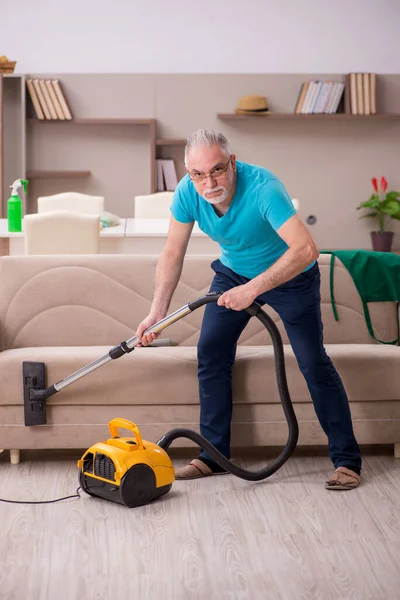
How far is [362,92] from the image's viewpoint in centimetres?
728

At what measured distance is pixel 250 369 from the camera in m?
2.98

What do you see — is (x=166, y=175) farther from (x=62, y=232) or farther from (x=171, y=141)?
(x=62, y=232)

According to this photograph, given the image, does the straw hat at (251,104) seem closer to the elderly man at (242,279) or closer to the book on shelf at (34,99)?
the book on shelf at (34,99)

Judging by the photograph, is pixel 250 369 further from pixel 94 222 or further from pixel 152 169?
pixel 152 169

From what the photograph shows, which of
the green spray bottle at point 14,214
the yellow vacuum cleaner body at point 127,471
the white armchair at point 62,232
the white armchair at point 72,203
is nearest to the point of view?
the yellow vacuum cleaner body at point 127,471

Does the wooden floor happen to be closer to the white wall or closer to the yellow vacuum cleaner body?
the yellow vacuum cleaner body

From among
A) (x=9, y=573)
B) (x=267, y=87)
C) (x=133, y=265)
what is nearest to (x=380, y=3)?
(x=267, y=87)

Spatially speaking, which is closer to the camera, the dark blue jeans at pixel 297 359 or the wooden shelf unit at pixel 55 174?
→ the dark blue jeans at pixel 297 359

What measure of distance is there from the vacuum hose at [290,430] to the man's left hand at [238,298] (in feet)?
0.14

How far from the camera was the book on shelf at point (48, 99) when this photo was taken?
23.4 feet

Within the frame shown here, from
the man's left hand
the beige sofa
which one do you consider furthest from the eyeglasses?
the beige sofa

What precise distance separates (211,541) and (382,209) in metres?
5.53

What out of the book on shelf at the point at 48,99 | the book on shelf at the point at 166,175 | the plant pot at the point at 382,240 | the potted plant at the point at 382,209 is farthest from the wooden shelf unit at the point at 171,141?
the plant pot at the point at 382,240

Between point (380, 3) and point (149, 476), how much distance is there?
6104 mm
